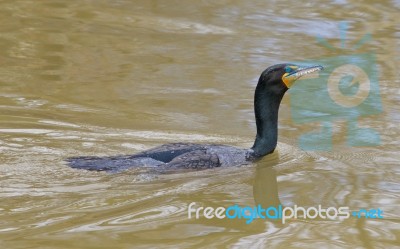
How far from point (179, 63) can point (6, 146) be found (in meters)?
3.16

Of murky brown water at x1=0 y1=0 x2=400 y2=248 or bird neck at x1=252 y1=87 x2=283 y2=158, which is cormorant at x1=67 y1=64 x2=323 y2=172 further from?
murky brown water at x1=0 y1=0 x2=400 y2=248

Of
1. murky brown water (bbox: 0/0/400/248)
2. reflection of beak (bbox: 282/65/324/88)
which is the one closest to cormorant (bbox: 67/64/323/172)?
reflection of beak (bbox: 282/65/324/88)

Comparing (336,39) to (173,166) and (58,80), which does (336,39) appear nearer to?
(58,80)

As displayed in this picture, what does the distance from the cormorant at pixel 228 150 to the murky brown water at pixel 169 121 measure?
0.10 meters

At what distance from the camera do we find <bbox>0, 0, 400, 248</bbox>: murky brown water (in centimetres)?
642

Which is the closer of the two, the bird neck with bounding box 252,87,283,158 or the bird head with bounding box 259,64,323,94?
the bird head with bounding box 259,64,323,94

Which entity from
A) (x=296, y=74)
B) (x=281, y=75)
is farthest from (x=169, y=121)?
(x=296, y=74)

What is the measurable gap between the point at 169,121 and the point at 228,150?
132cm

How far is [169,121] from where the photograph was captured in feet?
29.9

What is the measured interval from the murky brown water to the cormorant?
104 millimetres

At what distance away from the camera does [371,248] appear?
6.15m

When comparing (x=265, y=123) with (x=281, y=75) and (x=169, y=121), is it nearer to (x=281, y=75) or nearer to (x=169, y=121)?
(x=281, y=75)

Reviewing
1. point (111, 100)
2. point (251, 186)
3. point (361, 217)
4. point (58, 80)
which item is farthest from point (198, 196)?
point (58, 80)

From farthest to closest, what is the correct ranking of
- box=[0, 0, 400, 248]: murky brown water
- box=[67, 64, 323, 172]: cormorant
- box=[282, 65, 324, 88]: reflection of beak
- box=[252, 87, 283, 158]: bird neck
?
box=[252, 87, 283, 158]: bird neck
box=[282, 65, 324, 88]: reflection of beak
box=[67, 64, 323, 172]: cormorant
box=[0, 0, 400, 248]: murky brown water
